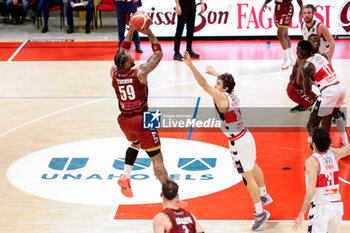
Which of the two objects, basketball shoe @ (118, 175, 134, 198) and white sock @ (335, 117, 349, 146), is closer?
basketball shoe @ (118, 175, 134, 198)

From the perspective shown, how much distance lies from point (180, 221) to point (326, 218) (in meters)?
1.51

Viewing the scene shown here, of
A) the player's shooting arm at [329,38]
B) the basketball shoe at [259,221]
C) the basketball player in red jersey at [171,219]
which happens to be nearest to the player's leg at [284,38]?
the player's shooting arm at [329,38]

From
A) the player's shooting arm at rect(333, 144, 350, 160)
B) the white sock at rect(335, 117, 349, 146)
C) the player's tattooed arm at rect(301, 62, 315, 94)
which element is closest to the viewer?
the player's shooting arm at rect(333, 144, 350, 160)

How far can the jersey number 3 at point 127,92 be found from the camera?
738cm

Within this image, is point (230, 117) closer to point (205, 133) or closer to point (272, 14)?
point (205, 133)

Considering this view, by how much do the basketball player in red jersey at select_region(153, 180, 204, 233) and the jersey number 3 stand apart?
2414 mm

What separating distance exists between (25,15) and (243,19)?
7419 mm

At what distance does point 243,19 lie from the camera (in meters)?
18.1

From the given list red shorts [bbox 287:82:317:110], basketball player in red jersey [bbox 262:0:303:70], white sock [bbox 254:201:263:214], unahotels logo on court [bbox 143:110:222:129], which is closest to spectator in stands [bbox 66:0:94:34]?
basketball player in red jersey [bbox 262:0:303:70]

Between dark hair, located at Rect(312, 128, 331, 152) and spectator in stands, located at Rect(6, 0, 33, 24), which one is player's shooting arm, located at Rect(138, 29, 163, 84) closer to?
dark hair, located at Rect(312, 128, 331, 152)

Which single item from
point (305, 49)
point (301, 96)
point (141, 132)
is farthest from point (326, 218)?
point (301, 96)

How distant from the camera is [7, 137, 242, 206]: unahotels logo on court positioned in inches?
316

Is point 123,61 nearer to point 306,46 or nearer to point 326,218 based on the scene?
point 306,46

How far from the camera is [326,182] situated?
227 inches
